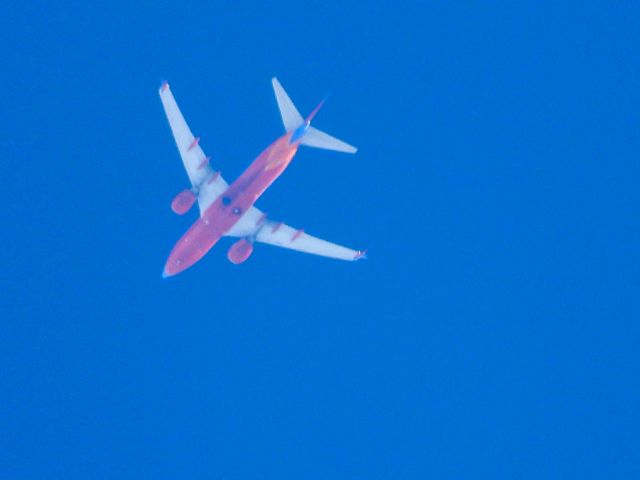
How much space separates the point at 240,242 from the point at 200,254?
2.45 meters

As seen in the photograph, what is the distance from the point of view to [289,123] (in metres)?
50.8

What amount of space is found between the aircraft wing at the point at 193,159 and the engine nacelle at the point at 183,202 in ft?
2.69

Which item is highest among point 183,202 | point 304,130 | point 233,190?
point 304,130

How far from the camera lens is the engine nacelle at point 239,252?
5281cm

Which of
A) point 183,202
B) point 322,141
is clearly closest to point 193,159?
point 183,202

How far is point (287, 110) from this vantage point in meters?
50.5

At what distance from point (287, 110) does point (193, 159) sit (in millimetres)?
6054

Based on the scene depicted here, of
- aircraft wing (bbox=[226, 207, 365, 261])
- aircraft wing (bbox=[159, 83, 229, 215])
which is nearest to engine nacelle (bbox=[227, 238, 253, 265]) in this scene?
aircraft wing (bbox=[226, 207, 365, 261])

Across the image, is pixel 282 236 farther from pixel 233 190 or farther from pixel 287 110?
pixel 287 110

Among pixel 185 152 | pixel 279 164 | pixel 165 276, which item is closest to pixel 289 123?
pixel 279 164

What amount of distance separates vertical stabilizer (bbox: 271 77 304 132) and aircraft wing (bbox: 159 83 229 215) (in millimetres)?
4863

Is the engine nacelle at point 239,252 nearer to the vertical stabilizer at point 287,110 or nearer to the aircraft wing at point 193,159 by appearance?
the aircraft wing at point 193,159

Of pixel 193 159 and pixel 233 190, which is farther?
pixel 193 159

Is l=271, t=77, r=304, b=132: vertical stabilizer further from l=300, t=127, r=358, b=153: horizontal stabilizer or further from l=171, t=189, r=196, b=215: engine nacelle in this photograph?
l=171, t=189, r=196, b=215: engine nacelle
